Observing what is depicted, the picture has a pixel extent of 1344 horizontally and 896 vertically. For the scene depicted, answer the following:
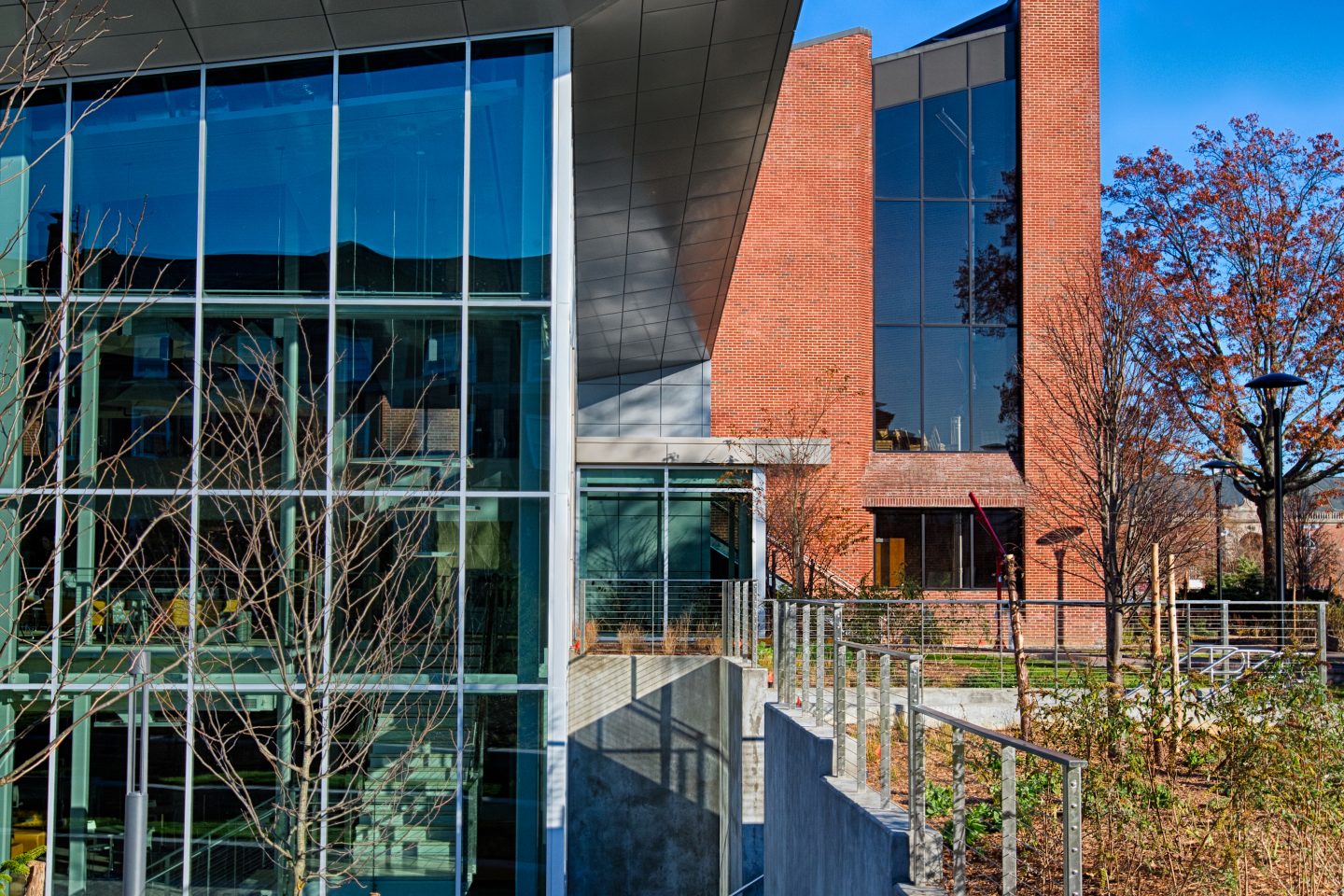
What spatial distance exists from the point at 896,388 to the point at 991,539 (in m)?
4.21

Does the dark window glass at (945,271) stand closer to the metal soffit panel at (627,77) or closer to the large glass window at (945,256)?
the large glass window at (945,256)

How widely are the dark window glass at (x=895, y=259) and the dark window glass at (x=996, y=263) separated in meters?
1.53

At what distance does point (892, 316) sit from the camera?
30422mm

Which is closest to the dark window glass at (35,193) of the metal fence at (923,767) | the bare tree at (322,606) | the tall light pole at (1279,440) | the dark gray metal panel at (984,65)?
the bare tree at (322,606)

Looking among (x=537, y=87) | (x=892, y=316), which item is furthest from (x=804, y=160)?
(x=537, y=87)

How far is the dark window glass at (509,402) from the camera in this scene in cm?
A: 1177

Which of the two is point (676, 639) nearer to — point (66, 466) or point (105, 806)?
point (105, 806)

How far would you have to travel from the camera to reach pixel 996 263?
30422 mm

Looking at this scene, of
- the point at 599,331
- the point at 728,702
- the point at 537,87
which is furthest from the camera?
the point at 599,331

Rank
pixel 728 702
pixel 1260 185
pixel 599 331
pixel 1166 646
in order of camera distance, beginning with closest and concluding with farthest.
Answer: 1. pixel 1166 646
2. pixel 728 702
3. pixel 599 331
4. pixel 1260 185

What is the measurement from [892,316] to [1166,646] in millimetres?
15549

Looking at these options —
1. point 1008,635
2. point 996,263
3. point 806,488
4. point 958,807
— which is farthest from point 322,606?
point 996,263

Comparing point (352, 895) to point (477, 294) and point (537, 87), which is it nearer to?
point (477, 294)

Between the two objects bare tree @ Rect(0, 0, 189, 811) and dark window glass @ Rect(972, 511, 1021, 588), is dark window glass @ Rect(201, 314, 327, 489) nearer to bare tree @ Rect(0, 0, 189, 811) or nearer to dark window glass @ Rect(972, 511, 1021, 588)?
bare tree @ Rect(0, 0, 189, 811)
